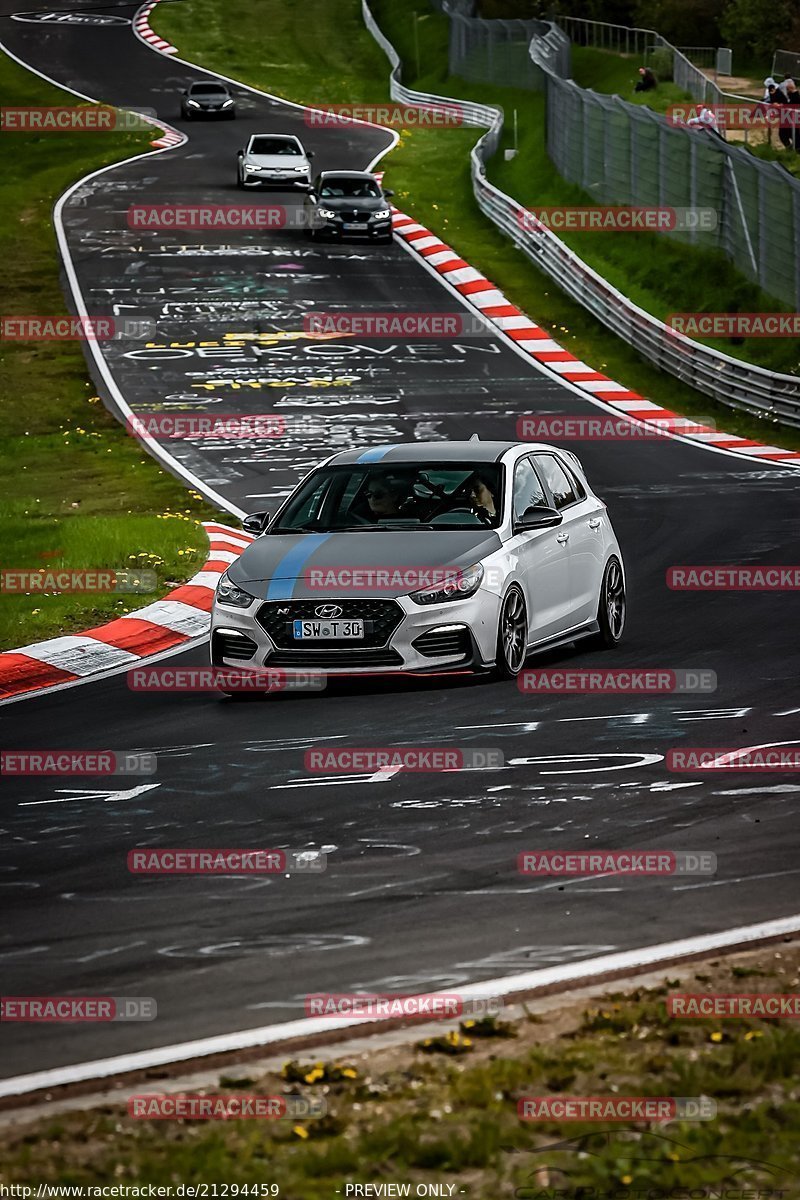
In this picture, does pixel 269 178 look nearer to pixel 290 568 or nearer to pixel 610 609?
pixel 610 609

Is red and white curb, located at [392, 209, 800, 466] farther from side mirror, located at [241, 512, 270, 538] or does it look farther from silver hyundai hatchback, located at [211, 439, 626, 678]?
side mirror, located at [241, 512, 270, 538]

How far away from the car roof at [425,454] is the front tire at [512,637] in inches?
49.7

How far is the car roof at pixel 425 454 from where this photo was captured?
13.9 m

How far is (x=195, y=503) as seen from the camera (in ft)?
73.4

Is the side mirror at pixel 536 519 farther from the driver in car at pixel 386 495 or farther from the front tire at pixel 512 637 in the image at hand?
the driver in car at pixel 386 495

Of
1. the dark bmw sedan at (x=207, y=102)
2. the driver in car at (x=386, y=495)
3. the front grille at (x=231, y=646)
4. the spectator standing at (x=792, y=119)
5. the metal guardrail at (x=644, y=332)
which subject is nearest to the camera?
the front grille at (x=231, y=646)

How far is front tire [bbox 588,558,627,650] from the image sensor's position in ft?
47.3

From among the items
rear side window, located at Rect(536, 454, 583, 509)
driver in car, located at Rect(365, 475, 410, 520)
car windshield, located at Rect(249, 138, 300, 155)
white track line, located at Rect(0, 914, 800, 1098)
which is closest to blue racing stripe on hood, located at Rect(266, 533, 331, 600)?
driver in car, located at Rect(365, 475, 410, 520)

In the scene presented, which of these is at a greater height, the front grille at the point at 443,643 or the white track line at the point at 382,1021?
the white track line at the point at 382,1021

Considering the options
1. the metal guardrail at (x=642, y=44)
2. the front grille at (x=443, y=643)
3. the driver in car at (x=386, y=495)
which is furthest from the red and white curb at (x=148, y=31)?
the front grille at (x=443, y=643)

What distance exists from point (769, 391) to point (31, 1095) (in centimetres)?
2390

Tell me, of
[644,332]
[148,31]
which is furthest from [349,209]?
[148,31]

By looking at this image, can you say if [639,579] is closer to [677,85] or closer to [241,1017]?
[241,1017]

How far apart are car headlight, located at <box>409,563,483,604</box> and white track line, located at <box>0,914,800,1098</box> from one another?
5384mm
